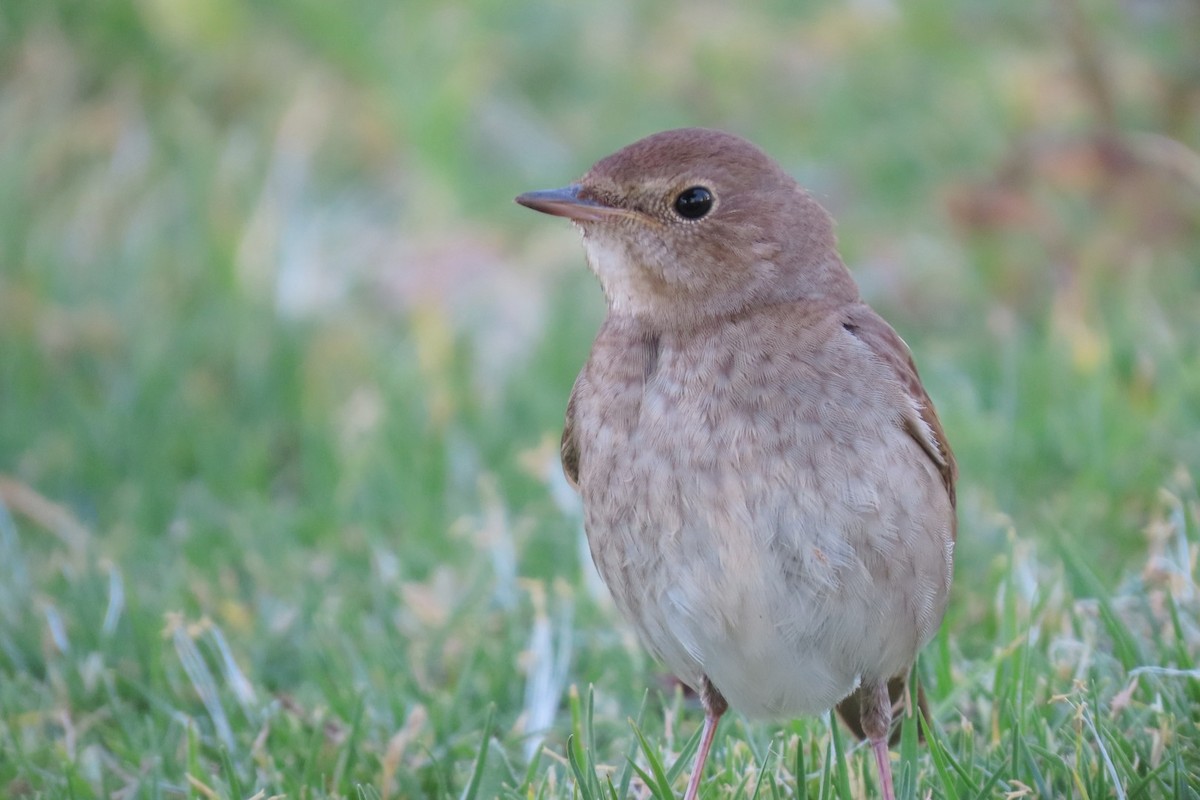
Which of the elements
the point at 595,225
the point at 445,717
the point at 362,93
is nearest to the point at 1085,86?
the point at 362,93

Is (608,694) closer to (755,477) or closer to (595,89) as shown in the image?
(755,477)

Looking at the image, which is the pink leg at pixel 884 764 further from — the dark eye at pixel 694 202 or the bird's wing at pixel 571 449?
the dark eye at pixel 694 202

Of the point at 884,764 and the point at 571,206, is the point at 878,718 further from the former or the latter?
the point at 571,206

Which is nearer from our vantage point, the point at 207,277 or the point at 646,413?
the point at 646,413

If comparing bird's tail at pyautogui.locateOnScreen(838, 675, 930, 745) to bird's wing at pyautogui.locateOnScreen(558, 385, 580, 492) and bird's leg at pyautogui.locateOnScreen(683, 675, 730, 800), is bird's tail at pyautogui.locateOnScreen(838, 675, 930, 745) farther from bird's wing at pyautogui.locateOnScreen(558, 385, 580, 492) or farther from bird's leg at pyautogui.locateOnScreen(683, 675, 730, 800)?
bird's wing at pyautogui.locateOnScreen(558, 385, 580, 492)

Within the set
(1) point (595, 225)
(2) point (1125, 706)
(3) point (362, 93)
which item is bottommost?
(2) point (1125, 706)

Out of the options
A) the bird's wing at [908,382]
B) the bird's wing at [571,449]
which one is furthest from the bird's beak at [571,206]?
the bird's wing at [908,382]

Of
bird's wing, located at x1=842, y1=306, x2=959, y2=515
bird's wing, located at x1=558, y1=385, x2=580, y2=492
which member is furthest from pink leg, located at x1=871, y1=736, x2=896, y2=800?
bird's wing, located at x1=558, y1=385, x2=580, y2=492
